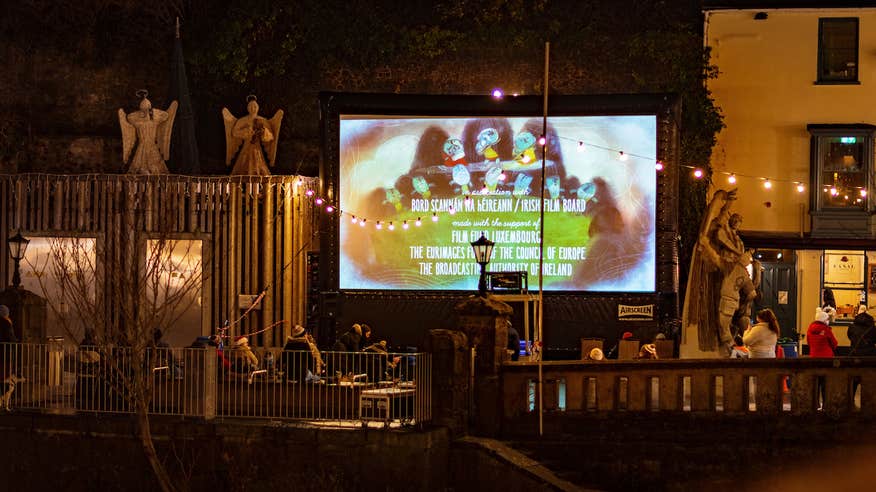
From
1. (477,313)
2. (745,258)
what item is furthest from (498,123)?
(477,313)

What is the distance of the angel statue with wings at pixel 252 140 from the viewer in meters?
26.0

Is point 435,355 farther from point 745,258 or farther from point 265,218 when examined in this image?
point 265,218

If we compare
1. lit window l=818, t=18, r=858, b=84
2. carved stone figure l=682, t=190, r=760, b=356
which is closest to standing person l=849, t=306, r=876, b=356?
carved stone figure l=682, t=190, r=760, b=356

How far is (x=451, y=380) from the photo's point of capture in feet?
53.5

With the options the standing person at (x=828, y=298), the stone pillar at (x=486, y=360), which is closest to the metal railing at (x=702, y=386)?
the stone pillar at (x=486, y=360)

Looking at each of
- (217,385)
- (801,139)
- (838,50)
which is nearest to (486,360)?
(217,385)

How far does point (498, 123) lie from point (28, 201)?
9.45m

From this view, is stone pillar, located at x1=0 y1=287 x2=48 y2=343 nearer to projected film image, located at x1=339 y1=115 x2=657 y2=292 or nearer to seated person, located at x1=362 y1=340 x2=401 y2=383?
seated person, located at x1=362 y1=340 x2=401 y2=383

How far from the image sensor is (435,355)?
53.7 ft

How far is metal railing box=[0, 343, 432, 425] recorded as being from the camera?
644 inches

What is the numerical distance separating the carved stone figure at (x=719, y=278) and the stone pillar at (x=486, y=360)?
395 cm

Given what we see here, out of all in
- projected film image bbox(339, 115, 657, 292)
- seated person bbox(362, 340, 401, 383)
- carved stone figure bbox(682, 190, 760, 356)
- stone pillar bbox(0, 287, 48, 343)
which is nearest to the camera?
seated person bbox(362, 340, 401, 383)

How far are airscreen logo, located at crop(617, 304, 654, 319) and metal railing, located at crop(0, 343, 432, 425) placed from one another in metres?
6.57

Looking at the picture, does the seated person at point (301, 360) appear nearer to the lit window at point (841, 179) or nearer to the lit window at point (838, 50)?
the lit window at point (841, 179)
